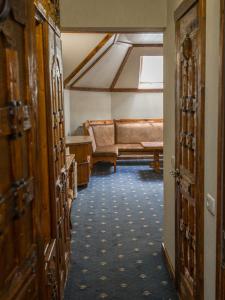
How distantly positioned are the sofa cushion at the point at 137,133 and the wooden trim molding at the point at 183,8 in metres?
6.29

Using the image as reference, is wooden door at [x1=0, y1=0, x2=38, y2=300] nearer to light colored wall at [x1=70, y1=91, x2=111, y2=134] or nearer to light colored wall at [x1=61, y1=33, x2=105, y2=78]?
light colored wall at [x1=61, y1=33, x2=105, y2=78]

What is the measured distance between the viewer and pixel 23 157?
4.99 feet

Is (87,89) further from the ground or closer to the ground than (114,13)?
closer to the ground

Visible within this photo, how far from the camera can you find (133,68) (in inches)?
349

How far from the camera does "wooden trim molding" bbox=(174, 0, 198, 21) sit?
249cm

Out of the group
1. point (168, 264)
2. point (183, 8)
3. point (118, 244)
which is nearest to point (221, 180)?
point (183, 8)

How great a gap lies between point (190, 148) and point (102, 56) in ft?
18.0

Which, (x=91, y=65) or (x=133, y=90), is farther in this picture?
(x=133, y=90)

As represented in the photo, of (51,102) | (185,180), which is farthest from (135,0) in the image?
(185,180)

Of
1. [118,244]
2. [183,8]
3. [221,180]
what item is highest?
[183,8]

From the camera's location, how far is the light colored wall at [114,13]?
11.4ft

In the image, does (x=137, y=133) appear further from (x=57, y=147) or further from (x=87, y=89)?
(x=57, y=147)

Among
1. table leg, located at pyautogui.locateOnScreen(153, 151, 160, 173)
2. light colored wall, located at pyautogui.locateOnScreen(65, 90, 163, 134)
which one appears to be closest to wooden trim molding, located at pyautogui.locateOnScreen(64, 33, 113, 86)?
light colored wall, located at pyautogui.locateOnScreen(65, 90, 163, 134)

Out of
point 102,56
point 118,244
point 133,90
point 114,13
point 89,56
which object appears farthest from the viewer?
point 133,90
